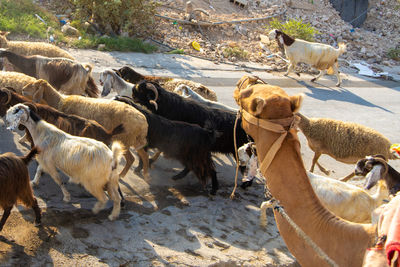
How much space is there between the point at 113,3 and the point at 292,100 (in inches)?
490

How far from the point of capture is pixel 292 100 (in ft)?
8.73

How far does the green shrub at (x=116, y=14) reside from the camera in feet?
45.8

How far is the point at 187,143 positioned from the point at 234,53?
1014 centimetres

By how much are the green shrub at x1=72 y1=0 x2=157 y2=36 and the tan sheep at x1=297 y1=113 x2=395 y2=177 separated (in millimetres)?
9040

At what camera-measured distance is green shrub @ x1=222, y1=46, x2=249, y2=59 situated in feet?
51.5

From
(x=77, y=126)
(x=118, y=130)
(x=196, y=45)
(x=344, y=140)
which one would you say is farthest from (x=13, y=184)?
(x=196, y=45)

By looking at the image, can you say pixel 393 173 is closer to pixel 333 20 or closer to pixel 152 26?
pixel 152 26

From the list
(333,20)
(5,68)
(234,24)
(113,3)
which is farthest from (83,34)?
(333,20)

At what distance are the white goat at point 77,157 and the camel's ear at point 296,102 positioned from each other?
10.00ft

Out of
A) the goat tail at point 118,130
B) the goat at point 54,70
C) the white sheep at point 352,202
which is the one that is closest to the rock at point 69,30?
the goat at point 54,70

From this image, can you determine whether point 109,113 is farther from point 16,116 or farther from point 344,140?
point 344,140

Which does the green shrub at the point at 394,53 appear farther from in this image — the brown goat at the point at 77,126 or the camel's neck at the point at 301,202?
the camel's neck at the point at 301,202

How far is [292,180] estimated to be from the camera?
264 centimetres

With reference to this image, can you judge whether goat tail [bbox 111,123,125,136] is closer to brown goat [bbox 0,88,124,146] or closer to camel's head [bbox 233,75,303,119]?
brown goat [bbox 0,88,124,146]
